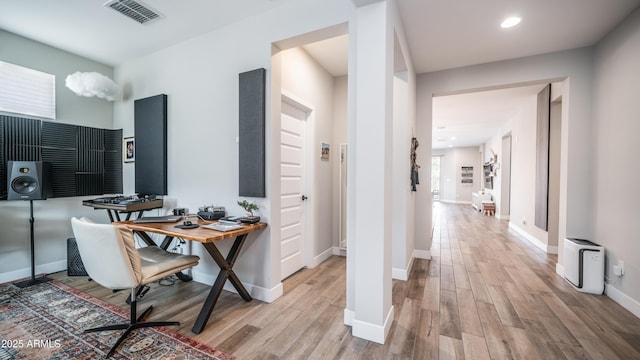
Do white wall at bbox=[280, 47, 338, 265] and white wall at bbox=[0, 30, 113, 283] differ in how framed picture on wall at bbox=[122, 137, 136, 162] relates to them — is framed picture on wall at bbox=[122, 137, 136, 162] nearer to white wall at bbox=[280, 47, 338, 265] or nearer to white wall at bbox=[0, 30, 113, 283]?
white wall at bbox=[0, 30, 113, 283]

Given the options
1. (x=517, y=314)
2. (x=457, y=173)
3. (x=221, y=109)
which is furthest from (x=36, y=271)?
(x=457, y=173)

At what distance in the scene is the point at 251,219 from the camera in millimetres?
2432

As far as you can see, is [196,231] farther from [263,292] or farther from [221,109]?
[221,109]

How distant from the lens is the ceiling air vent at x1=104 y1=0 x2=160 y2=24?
93.9 inches

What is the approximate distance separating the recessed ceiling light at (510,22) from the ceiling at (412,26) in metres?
0.05

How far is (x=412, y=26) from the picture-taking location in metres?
2.65

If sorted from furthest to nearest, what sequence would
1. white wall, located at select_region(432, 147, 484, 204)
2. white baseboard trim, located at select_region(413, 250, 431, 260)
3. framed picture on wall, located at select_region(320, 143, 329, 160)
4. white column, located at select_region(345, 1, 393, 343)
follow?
white wall, located at select_region(432, 147, 484, 204) < white baseboard trim, located at select_region(413, 250, 431, 260) < framed picture on wall, located at select_region(320, 143, 329, 160) < white column, located at select_region(345, 1, 393, 343)

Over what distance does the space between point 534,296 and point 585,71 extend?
2.72m

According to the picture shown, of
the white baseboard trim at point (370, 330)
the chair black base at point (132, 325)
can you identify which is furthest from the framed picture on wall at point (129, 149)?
the white baseboard trim at point (370, 330)

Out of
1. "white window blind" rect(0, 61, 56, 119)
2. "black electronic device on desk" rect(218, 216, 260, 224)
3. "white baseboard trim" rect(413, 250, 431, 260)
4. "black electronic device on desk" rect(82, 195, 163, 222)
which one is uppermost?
"white window blind" rect(0, 61, 56, 119)

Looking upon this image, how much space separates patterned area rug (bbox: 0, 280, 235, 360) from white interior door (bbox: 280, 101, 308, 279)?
1385 millimetres

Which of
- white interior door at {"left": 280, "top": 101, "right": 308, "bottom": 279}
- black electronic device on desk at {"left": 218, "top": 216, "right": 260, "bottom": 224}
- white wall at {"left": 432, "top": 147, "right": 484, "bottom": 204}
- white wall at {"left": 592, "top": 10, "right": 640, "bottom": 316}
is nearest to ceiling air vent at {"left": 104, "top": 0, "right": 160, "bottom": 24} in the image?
white interior door at {"left": 280, "top": 101, "right": 308, "bottom": 279}

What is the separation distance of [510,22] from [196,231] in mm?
3581

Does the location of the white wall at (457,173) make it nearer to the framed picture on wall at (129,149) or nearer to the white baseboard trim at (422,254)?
the white baseboard trim at (422,254)
